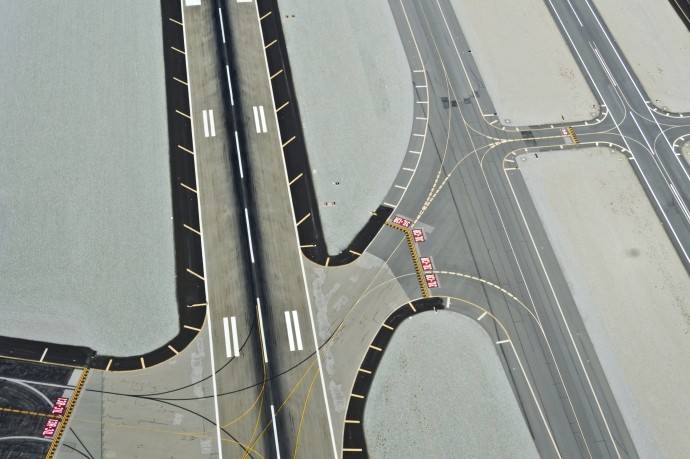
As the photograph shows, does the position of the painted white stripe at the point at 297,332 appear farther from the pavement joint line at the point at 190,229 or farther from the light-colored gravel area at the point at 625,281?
the light-colored gravel area at the point at 625,281

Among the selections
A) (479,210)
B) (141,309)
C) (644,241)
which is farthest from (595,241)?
(141,309)

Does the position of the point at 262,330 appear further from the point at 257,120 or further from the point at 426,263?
the point at 257,120

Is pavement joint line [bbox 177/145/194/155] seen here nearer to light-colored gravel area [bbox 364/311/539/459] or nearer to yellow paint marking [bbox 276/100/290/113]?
yellow paint marking [bbox 276/100/290/113]

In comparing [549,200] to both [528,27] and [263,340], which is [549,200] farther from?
[263,340]

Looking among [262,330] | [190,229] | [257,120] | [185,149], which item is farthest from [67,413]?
[257,120]

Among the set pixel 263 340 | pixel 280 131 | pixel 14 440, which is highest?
pixel 280 131

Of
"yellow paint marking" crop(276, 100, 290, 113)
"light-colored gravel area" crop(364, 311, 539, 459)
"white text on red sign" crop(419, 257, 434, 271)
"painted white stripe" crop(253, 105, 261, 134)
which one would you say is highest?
"yellow paint marking" crop(276, 100, 290, 113)

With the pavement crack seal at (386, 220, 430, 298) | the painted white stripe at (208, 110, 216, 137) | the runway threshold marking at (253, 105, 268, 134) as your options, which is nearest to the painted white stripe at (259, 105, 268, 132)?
the runway threshold marking at (253, 105, 268, 134)
